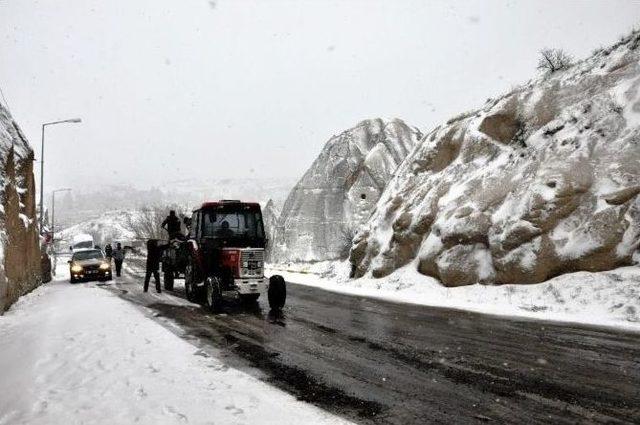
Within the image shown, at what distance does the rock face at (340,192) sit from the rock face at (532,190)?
30.4 m

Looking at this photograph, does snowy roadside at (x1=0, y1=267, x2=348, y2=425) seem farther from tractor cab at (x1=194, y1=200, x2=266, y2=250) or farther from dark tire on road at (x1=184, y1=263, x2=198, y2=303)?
Answer: dark tire on road at (x1=184, y1=263, x2=198, y2=303)

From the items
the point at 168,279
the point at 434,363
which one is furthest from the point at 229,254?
the point at 434,363

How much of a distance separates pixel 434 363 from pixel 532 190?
1007 cm

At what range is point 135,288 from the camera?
1881cm

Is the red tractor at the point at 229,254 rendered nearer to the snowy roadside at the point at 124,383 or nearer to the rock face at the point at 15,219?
the snowy roadside at the point at 124,383

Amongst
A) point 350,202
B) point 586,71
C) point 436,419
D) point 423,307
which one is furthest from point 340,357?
point 350,202

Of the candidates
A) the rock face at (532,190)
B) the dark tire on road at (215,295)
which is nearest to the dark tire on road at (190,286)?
the dark tire on road at (215,295)

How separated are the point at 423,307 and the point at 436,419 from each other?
339 inches

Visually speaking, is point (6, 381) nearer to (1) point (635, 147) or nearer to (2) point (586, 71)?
(1) point (635, 147)

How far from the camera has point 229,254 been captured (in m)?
12.5

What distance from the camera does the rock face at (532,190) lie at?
13172 millimetres

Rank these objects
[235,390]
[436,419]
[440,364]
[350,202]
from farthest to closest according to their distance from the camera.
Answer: [350,202], [440,364], [235,390], [436,419]

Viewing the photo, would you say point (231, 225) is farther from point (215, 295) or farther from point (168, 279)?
point (168, 279)

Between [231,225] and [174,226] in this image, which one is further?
[174,226]
